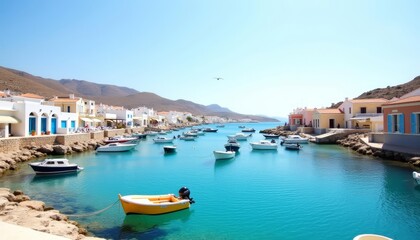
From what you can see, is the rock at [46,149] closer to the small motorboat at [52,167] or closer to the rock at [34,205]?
the small motorboat at [52,167]

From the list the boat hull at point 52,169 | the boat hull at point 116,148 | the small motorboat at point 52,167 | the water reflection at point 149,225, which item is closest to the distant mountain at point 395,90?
the boat hull at point 116,148

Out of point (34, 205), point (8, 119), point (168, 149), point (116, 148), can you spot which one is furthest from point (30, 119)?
point (34, 205)

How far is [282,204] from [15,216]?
40.9 feet

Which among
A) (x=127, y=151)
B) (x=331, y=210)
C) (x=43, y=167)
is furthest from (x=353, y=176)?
(x=127, y=151)

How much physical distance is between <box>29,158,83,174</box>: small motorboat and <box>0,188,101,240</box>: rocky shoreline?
9.42m

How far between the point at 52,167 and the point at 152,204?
13.7 metres

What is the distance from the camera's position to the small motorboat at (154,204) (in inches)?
551

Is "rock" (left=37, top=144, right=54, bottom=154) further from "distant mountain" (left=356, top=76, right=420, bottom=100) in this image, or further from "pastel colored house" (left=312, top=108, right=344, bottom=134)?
"distant mountain" (left=356, top=76, right=420, bottom=100)

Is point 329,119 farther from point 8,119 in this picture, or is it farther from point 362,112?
point 8,119

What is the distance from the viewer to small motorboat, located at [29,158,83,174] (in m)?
23.3

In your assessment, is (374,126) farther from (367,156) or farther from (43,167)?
A: (43,167)

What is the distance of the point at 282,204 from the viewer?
1614 cm

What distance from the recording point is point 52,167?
2356cm

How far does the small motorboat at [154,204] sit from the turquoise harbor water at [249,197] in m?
0.32
